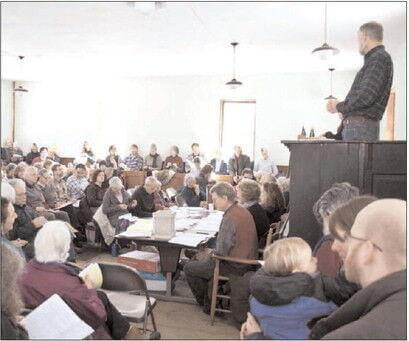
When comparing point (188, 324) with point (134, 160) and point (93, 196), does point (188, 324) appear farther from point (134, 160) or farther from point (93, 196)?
point (134, 160)

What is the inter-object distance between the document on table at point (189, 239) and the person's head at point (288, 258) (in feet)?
6.43

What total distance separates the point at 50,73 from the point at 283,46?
23.8 feet

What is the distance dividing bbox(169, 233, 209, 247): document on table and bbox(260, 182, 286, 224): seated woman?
751mm

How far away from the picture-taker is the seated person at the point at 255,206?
423cm

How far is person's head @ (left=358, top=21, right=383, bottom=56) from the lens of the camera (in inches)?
111

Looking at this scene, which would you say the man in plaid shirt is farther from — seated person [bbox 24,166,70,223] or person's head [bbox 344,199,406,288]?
seated person [bbox 24,166,70,223]

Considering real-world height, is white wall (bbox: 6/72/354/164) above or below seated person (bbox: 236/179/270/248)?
above

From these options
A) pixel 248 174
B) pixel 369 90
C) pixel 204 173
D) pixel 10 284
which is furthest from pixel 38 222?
pixel 248 174

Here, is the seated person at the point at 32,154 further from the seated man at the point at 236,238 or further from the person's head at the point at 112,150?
the seated man at the point at 236,238

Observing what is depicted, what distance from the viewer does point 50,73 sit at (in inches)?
509

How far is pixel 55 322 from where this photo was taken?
7.20 feet

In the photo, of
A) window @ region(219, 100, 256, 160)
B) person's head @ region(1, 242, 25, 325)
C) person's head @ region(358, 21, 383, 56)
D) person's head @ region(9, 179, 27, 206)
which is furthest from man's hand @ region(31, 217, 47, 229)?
window @ region(219, 100, 256, 160)

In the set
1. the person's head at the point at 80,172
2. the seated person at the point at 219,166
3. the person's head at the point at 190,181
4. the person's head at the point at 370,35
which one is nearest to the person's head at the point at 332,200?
the person's head at the point at 370,35

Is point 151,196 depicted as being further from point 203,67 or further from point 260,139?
point 260,139
